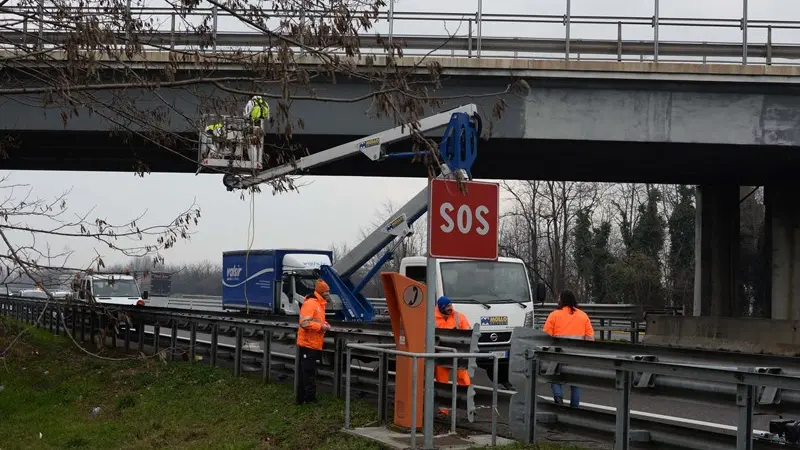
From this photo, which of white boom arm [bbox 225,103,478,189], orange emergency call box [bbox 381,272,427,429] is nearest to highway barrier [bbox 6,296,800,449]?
orange emergency call box [bbox 381,272,427,429]

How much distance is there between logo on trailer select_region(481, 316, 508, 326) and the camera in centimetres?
1697

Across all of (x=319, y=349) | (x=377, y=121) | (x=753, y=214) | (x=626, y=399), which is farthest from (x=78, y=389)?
(x=753, y=214)

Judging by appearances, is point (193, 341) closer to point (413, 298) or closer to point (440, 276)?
point (440, 276)

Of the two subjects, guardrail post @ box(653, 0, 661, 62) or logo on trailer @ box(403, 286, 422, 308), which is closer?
logo on trailer @ box(403, 286, 422, 308)

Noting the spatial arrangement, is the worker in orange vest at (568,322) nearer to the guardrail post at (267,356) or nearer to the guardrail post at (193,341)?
the guardrail post at (267,356)

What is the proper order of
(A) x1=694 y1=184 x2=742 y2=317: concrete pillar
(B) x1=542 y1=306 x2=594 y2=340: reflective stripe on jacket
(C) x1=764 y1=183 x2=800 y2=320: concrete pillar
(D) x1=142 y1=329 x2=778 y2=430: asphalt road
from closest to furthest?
(D) x1=142 y1=329 x2=778 y2=430: asphalt road → (B) x1=542 y1=306 x2=594 y2=340: reflective stripe on jacket → (C) x1=764 y1=183 x2=800 y2=320: concrete pillar → (A) x1=694 y1=184 x2=742 y2=317: concrete pillar

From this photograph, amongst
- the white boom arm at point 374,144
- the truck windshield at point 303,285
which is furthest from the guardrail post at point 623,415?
the truck windshield at point 303,285

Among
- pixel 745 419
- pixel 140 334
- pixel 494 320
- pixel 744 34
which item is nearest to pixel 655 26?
pixel 744 34

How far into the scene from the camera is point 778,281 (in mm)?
30797

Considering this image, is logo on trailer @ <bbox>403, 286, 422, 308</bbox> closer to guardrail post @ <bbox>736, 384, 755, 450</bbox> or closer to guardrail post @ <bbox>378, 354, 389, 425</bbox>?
guardrail post @ <bbox>378, 354, 389, 425</bbox>

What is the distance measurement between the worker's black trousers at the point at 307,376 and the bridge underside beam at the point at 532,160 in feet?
28.9

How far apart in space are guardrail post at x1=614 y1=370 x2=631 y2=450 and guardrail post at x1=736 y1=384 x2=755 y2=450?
1.17 meters

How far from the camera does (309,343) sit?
13102 millimetres

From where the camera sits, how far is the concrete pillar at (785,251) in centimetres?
3038
